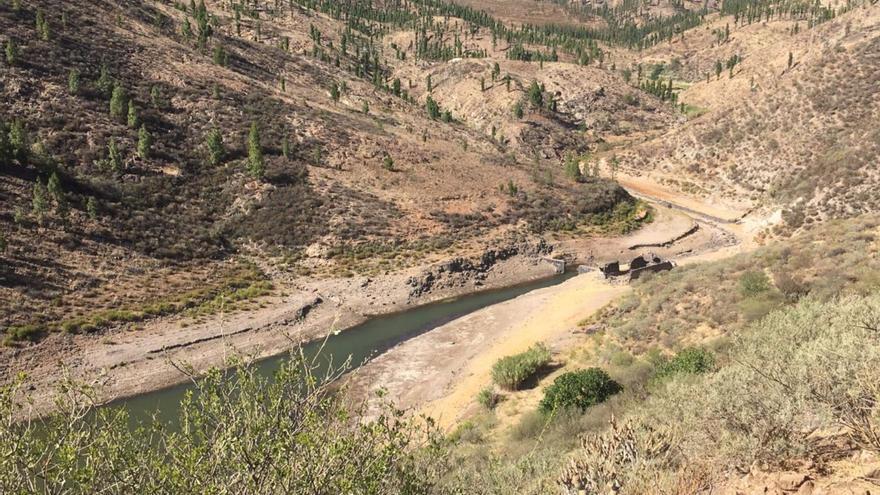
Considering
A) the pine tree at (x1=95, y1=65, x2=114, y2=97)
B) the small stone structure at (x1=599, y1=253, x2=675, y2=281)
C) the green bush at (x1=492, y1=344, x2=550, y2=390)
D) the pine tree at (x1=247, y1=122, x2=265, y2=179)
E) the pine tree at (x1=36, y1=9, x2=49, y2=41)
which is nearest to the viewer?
the green bush at (x1=492, y1=344, x2=550, y2=390)

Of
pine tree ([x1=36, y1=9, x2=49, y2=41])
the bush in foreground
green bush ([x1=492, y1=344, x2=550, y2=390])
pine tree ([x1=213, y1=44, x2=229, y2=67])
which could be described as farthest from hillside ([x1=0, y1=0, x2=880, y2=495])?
pine tree ([x1=36, y1=9, x2=49, y2=41])

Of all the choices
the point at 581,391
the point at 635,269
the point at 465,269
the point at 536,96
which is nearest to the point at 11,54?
the point at 465,269

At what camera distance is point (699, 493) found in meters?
8.37

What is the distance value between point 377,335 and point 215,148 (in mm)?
34047

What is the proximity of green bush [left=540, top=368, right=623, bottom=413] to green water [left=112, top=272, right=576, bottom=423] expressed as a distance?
12.1 m

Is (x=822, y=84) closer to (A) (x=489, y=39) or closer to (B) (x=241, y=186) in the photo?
(B) (x=241, y=186)

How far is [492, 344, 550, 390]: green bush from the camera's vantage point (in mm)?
24031

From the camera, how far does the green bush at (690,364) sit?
17.0 m

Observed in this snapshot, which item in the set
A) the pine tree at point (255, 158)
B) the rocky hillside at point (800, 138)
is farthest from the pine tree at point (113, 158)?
the rocky hillside at point (800, 138)

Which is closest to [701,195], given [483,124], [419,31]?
[483,124]

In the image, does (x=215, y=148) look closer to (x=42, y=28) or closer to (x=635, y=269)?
(x=42, y=28)

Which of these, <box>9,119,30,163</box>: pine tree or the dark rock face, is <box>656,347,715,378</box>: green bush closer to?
the dark rock face

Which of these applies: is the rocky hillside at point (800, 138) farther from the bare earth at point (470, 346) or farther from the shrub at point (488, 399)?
the shrub at point (488, 399)

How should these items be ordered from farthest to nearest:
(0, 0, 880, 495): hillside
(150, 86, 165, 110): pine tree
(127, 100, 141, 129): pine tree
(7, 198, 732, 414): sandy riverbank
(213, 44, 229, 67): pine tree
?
(213, 44, 229, 67): pine tree → (150, 86, 165, 110): pine tree → (127, 100, 141, 129): pine tree → (7, 198, 732, 414): sandy riverbank → (0, 0, 880, 495): hillside
